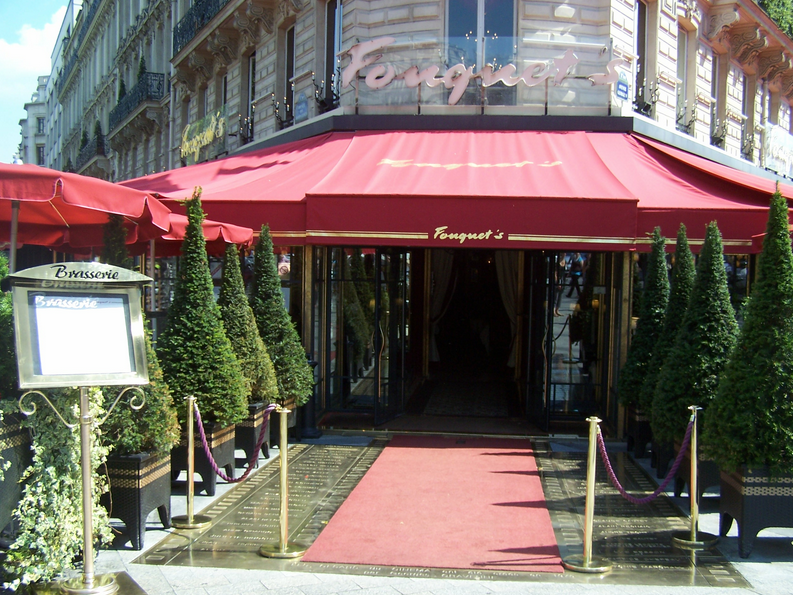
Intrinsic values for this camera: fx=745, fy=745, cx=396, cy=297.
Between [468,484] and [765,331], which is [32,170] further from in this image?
[765,331]

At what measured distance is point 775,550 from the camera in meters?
5.42

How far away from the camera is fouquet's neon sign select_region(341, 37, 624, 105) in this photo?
36.0ft

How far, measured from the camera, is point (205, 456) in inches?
253

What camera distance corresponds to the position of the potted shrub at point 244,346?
7.52 metres

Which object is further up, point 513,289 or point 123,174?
point 123,174

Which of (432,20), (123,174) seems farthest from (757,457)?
(123,174)


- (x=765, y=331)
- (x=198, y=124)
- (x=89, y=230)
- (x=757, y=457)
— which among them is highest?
(x=198, y=124)

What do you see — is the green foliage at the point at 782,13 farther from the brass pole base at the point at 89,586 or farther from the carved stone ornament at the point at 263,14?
the brass pole base at the point at 89,586

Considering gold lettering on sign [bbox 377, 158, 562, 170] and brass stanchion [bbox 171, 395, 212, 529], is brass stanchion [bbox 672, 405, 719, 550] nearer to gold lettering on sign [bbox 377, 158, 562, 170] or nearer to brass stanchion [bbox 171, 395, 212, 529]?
brass stanchion [bbox 171, 395, 212, 529]

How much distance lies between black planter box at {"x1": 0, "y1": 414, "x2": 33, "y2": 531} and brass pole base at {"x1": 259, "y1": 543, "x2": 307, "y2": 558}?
5.34 feet

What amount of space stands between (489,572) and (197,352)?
310 centimetres

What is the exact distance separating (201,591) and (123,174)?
30010 millimetres

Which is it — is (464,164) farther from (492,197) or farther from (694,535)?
(694,535)

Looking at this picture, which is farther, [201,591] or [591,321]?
[591,321]
